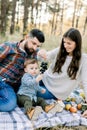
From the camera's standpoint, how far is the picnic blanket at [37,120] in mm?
3223

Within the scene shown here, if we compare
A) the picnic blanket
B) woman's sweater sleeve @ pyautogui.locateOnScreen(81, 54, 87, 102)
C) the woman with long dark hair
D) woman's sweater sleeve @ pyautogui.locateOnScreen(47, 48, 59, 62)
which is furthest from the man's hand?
the picnic blanket

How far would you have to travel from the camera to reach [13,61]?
386cm

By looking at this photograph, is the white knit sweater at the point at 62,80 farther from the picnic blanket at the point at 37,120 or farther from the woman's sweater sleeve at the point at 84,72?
the picnic blanket at the point at 37,120

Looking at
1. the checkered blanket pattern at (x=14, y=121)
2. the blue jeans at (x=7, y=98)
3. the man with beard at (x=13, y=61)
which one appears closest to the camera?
the checkered blanket pattern at (x=14, y=121)

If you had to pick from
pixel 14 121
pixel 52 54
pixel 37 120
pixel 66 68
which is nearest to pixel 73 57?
pixel 66 68

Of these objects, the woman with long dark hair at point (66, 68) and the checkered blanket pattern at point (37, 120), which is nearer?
the checkered blanket pattern at point (37, 120)

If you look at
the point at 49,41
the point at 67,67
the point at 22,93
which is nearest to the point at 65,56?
the point at 67,67

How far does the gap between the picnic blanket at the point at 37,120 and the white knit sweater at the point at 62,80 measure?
33 centimetres

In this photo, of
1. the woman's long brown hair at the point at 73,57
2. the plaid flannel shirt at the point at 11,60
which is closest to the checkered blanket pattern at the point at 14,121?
the plaid flannel shirt at the point at 11,60

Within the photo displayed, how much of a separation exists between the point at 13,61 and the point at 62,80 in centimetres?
70

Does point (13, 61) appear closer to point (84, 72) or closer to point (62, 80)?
point (62, 80)

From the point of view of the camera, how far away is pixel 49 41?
1054 centimetres

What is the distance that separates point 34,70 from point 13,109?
0.54 m

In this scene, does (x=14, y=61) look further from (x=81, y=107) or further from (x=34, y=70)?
(x=81, y=107)
